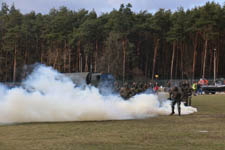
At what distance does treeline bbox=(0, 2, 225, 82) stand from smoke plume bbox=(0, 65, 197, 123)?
6322cm

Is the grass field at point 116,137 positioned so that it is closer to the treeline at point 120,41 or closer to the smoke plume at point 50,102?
the smoke plume at point 50,102

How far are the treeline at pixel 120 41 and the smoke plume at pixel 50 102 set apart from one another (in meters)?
63.2

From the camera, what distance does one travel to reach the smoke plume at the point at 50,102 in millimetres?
20234

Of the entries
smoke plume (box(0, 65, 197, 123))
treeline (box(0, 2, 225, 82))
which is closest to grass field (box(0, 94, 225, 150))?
smoke plume (box(0, 65, 197, 123))

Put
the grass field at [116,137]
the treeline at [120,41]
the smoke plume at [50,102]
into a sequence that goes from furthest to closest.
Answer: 1. the treeline at [120,41]
2. the smoke plume at [50,102]
3. the grass field at [116,137]

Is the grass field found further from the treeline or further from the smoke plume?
the treeline

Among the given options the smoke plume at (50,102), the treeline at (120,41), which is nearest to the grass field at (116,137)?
the smoke plume at (50,102)

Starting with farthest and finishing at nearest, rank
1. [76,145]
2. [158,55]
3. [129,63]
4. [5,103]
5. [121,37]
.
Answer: [158,55] → [129,63] → [121,37] → [5,103] → [76,145]

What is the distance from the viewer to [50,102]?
20844mm

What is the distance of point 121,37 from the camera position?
292ft

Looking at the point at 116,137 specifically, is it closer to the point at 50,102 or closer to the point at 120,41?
the point at 50,102

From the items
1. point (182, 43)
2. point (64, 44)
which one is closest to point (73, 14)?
point (64, 44)

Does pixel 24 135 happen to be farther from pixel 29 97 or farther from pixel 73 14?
pixel 73 14

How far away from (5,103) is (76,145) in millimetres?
9158
